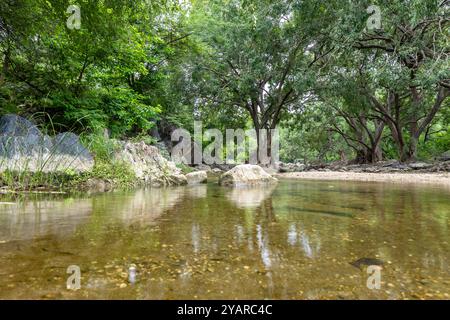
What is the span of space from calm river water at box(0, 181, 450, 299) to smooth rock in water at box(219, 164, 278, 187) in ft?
14.2

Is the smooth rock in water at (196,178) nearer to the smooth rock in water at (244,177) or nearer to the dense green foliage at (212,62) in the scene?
the smooth rock in water at (244,177)

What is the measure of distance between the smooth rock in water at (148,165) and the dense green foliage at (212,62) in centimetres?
74

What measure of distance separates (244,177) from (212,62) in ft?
33.5

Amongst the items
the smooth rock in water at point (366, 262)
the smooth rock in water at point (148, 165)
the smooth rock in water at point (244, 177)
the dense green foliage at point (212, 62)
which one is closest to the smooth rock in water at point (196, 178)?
the smooth rock in water at point (148, 165)

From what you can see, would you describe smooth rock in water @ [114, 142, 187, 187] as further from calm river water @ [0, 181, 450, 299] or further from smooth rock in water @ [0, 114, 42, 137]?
calm river water @ [0, 181, 450, 299]

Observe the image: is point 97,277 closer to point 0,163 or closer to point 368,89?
point 0,163

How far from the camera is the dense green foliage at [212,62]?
19.5 feet

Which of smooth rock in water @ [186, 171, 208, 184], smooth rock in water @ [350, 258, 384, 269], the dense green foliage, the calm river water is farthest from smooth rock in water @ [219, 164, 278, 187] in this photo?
smooth rock in water @ [350, 258, 384, 269]

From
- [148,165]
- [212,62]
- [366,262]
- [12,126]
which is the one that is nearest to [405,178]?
[148,165]

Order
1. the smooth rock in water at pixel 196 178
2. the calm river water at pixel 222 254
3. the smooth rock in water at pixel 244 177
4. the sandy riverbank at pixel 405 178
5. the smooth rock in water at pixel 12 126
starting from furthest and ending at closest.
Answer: the smooth rock in water at pixel 196 178 → the sandy riverbank at pixel 405 178 → the smooth rock in water at pixel 244 177 → the smooth rock in water at pixel 12 126 → the calm river water at pixel 222 254

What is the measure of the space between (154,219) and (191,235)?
668mm

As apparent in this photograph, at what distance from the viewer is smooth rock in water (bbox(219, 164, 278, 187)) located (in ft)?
23.4

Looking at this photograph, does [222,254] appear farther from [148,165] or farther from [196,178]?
[196,178]

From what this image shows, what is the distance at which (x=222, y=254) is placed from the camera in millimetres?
1602
